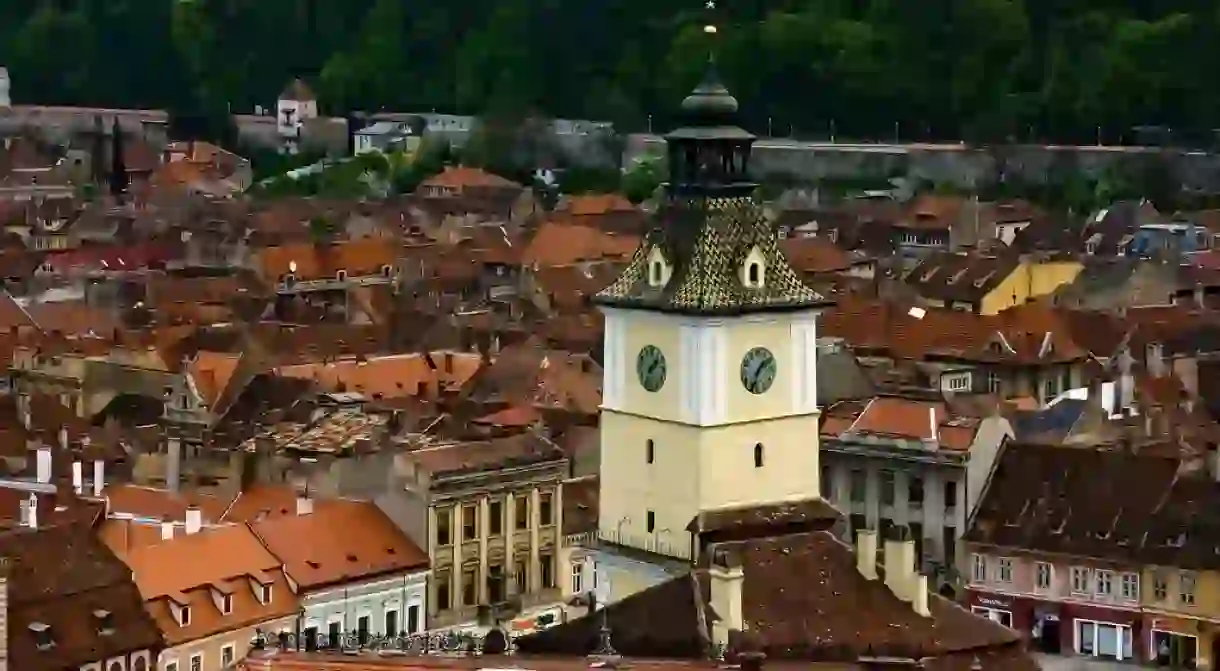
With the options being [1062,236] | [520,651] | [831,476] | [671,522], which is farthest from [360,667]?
[1062,236]

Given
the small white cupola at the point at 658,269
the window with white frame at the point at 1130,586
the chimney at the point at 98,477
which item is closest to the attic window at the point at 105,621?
the chimney at the point at 98,477

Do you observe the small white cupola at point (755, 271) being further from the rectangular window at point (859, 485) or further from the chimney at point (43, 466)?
the chimney at point (43, 466)

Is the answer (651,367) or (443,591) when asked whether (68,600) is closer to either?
(651,367)

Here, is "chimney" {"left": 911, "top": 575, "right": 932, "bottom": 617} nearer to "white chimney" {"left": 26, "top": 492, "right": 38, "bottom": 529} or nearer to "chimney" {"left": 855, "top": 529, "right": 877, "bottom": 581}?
"chimney" {"left": 855, "top": 529, "right": 877, "bottom": 581}

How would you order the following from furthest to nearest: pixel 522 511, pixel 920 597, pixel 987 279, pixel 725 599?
pixel 987 279, pixel 522 511, pixel 920 597, pixel 725 599

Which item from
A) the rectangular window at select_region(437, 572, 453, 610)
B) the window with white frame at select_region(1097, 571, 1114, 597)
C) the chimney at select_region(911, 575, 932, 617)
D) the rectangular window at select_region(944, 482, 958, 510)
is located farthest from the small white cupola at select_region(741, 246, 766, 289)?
the rectangular window at select_region(944, 482, 958, 510)

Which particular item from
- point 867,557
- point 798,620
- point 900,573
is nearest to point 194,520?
point 867,557

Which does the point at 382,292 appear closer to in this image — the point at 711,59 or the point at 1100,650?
the point at 1100,650
